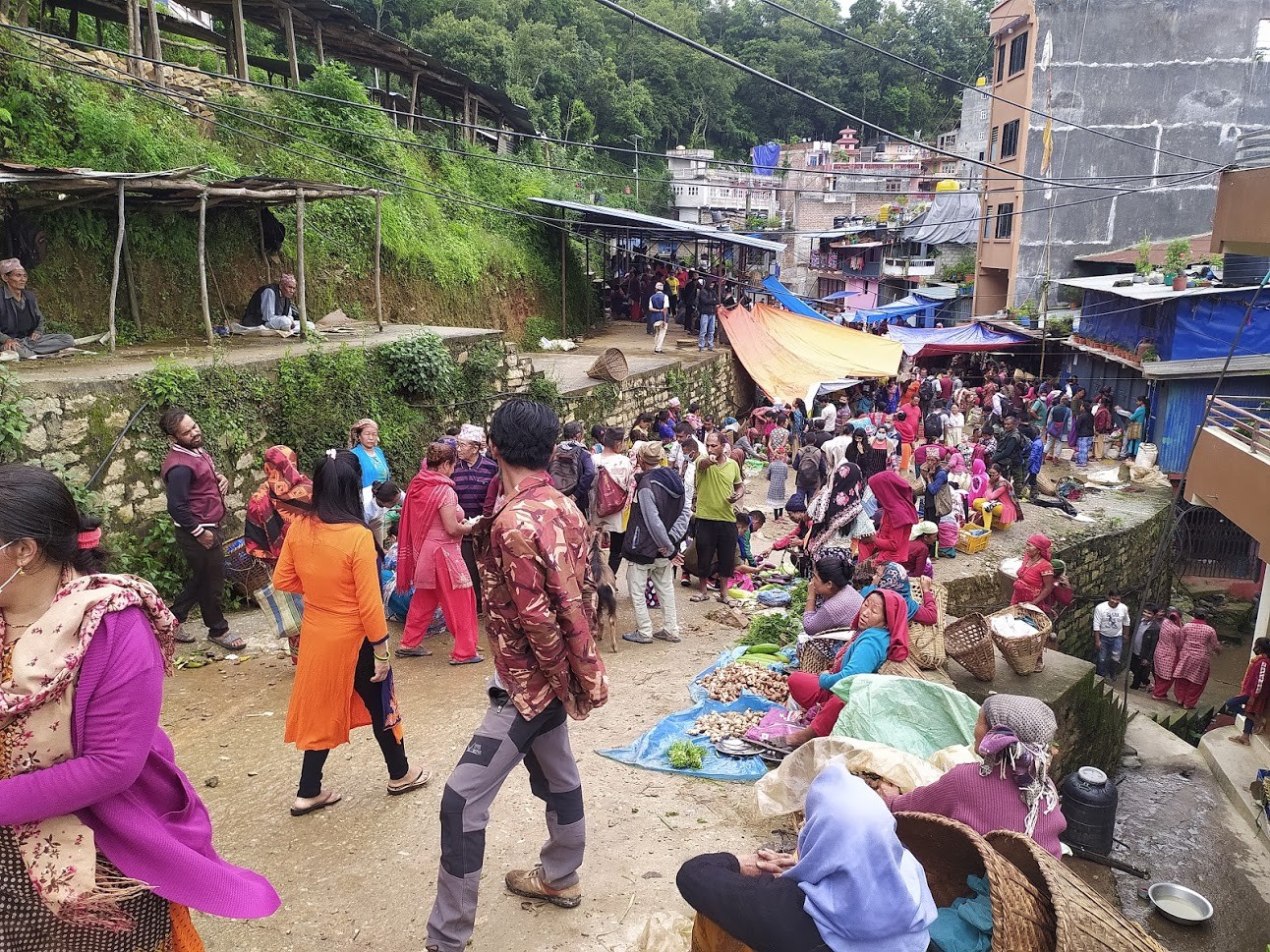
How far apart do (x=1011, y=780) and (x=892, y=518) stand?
15.4 ft

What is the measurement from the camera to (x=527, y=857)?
3.74m

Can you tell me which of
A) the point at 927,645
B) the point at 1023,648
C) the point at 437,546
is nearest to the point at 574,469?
the point at 437,546

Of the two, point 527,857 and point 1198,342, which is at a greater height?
Answer: point 1198,342

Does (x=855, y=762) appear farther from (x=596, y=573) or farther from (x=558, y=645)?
(x=596, y=573)

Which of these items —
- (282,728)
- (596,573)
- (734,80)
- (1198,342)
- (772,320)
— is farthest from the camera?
(734,80)

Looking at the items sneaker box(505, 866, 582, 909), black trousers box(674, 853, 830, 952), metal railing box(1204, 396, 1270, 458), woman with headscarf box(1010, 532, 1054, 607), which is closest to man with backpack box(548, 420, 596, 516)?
sneaker box(505, 866, 582, 909)

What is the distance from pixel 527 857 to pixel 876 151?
184ft

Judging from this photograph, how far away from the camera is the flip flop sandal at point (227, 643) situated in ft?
19.9

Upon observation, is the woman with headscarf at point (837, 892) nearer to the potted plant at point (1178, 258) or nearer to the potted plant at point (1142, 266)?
the potted plant at point (1178, 258)

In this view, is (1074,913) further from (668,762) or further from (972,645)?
(972,645)

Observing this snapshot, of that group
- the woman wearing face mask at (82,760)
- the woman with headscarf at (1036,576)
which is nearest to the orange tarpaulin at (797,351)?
the woman with headscarf at (1036,576)

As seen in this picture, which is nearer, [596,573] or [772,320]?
[596,573]

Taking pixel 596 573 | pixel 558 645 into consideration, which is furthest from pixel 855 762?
pixel 596 573

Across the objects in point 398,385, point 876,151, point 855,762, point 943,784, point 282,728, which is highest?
point 876,151
